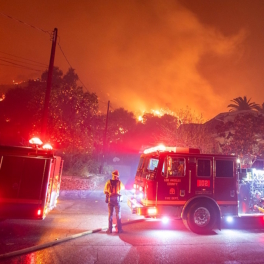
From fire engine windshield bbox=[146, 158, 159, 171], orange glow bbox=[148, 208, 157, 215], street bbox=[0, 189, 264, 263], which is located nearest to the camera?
street bbox=[0, 189, 264, 263]

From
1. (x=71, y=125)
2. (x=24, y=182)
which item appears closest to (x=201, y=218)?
(x=24, y=182)

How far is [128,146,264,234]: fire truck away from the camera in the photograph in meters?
6.97

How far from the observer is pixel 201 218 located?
7086 mm

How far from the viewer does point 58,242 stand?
231 inches

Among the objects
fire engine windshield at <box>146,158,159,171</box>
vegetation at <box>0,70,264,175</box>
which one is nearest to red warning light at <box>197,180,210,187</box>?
fire engine windshield at <box>146,158,159,171</box>

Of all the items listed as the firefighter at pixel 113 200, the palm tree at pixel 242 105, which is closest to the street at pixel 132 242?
the firefighter at pixel 113 200

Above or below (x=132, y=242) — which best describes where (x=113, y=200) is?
above

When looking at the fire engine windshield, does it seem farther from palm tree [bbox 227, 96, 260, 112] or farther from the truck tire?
palm tree [bbox 227, 96, 260, 112]

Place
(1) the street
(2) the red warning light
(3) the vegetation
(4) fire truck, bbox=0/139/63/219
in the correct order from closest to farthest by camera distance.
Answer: (1) the street < (4) fire truck, bbox=0/139/63/219 < (2) the red warning light < (3) the vegetation

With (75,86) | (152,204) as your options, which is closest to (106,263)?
(152,204)

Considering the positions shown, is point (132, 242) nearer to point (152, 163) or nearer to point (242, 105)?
point (152, 163)

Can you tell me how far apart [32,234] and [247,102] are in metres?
32.5

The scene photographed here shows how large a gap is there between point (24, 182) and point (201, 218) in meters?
5.28

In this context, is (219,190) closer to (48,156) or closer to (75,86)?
(48,156)
